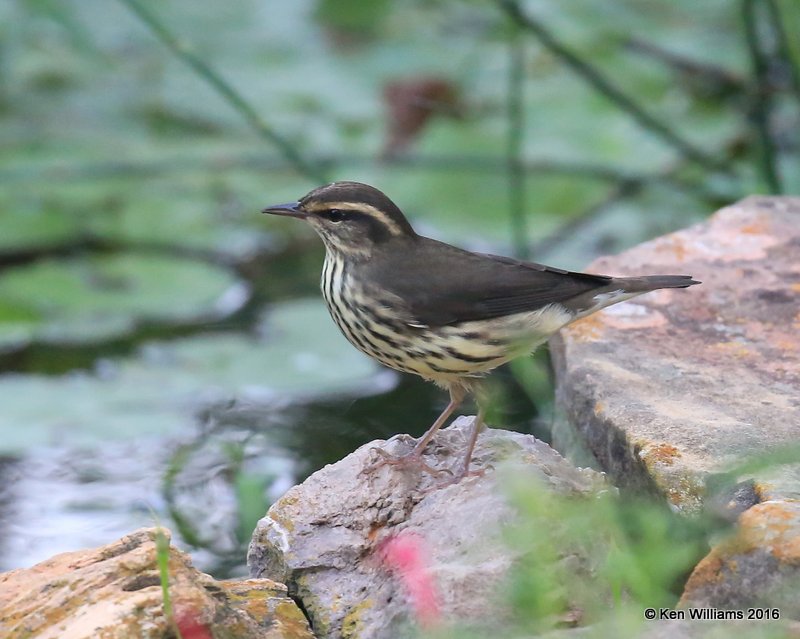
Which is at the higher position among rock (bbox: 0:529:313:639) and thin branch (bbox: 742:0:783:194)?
thin branch (bbox: 742:0:783:194)

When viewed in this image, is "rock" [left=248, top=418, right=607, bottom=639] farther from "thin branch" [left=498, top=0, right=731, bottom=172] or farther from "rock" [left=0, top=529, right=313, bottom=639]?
"thin branch" [left=498, top=0, right=731, bottom=172]

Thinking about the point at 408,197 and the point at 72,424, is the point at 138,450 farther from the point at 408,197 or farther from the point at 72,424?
the point at 408,197

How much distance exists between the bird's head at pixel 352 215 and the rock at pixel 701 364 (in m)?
0.78

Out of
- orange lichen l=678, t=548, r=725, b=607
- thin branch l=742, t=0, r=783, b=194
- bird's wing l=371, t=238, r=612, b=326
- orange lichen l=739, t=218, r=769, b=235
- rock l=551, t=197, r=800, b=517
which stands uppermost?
thin branch l=742, t=0, r=783, b=194

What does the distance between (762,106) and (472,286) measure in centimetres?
340

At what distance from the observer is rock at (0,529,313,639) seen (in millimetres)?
3139

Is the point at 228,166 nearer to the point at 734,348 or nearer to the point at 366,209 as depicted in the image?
the point at 366,209

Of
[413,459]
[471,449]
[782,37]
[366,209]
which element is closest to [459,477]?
[471,449]

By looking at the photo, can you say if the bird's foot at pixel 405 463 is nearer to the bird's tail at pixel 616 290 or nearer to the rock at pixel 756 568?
the bird's tail at pixel 616 290

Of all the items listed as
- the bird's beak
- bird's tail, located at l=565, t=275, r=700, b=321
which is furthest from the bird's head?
bird's tail, located at l=565, t=275, r=700, b=321

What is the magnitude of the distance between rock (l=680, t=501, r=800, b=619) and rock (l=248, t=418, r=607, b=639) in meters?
0.49

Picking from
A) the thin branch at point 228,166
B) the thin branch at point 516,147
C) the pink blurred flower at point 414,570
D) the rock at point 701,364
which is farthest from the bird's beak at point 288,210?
the thin branch at point 228,166

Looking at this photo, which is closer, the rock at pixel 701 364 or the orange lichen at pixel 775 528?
the orange lichen at pixel 775 528

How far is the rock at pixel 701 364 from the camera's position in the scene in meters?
3.83
